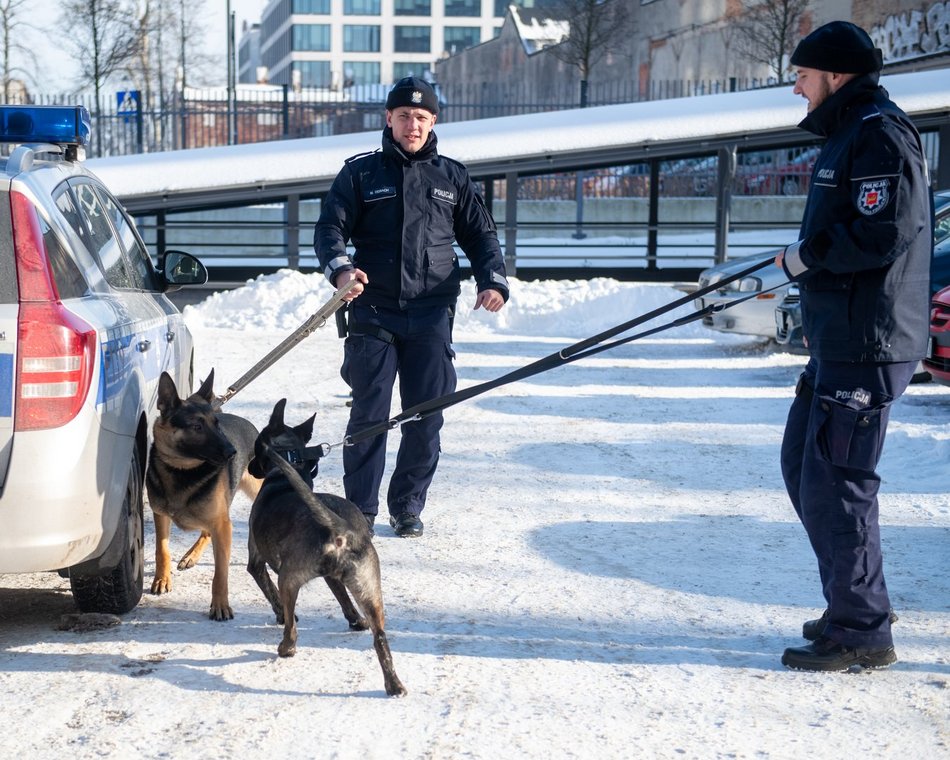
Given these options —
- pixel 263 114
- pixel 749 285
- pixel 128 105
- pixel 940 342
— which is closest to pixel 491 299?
pixel 940 342

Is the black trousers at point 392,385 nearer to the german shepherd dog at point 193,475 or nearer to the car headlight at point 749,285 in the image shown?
the german shepherd dog at point 193,475

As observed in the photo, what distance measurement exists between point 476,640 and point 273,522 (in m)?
0.84

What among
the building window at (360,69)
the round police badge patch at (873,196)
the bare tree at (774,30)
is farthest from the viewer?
the building window at (360,69)

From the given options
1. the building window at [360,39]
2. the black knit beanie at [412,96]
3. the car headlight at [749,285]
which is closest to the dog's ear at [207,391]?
the black knit beanie at [412,96]

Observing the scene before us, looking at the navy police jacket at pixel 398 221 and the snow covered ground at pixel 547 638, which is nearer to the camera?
the snow covered ground at pixel 547 638

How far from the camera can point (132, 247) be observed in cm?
558

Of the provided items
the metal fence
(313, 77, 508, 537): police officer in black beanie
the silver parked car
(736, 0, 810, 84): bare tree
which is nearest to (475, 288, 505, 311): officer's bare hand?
(313, 77, 508, 537): police officer in black beanie

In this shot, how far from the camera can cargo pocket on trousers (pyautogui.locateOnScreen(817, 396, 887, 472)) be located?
370 centimetres

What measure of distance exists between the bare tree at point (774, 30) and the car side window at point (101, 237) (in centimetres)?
2145

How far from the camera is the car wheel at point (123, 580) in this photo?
4.20 m

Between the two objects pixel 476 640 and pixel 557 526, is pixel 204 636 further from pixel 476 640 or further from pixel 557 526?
pixel 557 526

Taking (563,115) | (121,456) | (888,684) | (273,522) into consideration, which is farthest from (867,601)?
(563,115)

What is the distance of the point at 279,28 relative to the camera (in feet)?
302

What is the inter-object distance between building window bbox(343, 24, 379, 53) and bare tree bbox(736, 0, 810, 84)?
175ft
